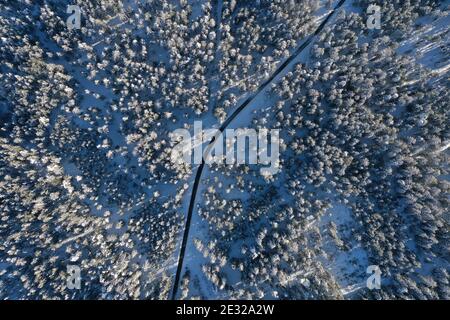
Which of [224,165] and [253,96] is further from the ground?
[253,96]

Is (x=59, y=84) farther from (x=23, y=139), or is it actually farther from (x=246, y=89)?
(x=246, y=89)

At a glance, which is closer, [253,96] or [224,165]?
[224,165]

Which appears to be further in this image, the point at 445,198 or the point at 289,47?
the point at 289,47

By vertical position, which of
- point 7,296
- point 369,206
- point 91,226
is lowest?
point 7,296

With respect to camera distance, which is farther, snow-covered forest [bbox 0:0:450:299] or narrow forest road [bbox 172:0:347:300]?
narrow forest road [bbox 172:0:347:300]

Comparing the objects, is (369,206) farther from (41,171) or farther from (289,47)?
(41,171)

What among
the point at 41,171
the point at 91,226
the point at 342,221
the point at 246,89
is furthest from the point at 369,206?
the point at 41,171

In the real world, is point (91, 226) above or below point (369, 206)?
below

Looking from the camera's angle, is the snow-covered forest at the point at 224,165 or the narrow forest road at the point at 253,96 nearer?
the snow-covered forest at the point at 224,165
